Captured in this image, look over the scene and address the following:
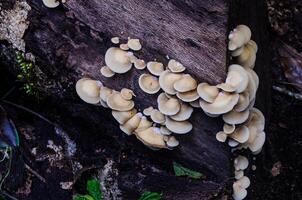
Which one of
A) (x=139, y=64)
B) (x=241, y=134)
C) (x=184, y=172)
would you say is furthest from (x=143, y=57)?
(x=184, y=172)

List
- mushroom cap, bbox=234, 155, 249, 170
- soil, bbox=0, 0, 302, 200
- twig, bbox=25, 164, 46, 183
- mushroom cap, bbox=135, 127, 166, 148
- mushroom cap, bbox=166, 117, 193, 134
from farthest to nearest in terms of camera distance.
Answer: twig, bbox=25, 164, 46, 183
soil, bbox=0, 0, 302, 200
mushroom cap, bbox=234, 155, 249, 170
mushroom cap, bbox=135, 127, 166, 148
mushroom cap, bbox=166, 117, 193, 134

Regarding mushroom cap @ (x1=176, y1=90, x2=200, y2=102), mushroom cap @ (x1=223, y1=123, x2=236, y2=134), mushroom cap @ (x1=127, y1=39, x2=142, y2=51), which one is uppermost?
mushroom cap @ (x1=127, y1=39, x2=142, y2=51)

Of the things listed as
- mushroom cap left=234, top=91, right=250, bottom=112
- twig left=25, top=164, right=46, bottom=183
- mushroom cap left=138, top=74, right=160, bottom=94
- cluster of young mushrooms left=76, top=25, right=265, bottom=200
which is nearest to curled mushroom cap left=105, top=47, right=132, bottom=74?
cluster of young mushrooms left=76, top=25, right=265, bottom=200

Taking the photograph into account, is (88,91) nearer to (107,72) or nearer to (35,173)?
(107,72)

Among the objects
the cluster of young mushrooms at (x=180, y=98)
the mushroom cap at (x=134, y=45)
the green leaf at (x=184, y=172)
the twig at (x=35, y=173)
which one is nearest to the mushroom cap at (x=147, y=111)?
the cluster of young mushrooms at (x=180, y=98)

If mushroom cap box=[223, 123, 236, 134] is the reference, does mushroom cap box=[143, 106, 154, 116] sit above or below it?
below

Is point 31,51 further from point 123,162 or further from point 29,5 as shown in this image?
point 123,162

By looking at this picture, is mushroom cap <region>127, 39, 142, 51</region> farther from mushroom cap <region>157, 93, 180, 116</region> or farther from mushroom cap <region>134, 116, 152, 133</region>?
mushroom cap <region>134, 116, 152, 133</region>

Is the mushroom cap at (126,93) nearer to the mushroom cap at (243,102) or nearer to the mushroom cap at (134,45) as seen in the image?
the mushroom cap at (134,45)
